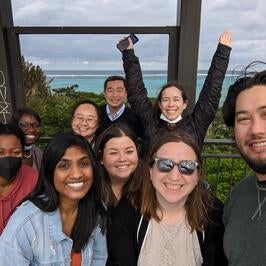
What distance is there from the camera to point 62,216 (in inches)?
79.6

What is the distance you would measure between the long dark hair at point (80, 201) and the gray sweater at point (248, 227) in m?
0.82

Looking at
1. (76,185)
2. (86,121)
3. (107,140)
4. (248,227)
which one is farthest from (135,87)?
(248,227)

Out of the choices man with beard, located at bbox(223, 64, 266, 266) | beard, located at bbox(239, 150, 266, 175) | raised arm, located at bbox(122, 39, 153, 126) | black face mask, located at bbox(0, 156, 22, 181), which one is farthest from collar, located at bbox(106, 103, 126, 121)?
beard, located at bbox(239, 150, 266, 175)

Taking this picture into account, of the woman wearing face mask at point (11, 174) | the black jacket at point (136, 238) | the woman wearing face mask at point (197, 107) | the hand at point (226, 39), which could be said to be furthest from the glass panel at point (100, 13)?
the black jacket at point (136, 238)

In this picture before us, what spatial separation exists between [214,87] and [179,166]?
143 cm

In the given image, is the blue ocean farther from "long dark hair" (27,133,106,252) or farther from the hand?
"long dark hair" (27,133,106,252)

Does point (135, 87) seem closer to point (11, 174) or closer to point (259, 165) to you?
point (11, 174)

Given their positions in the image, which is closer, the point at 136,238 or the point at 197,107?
the point at 136,238

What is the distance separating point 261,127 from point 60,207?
49.0 inches

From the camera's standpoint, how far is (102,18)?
161 inches

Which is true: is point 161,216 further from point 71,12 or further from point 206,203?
point 71,12

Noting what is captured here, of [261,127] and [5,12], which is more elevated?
[5,12]

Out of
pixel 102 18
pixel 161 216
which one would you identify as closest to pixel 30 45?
pixel 102 18

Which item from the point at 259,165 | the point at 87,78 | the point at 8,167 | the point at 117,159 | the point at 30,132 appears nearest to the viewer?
the point at 259,165
